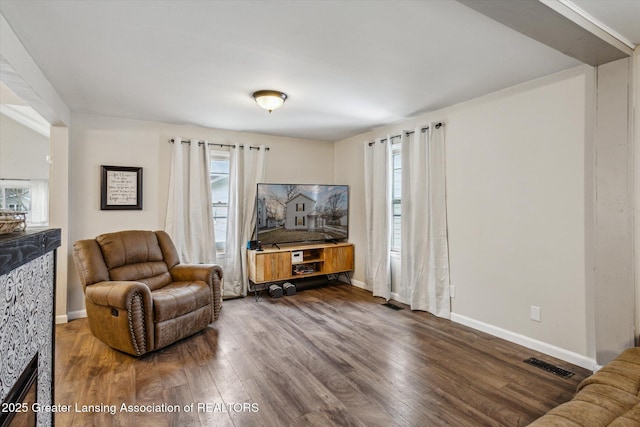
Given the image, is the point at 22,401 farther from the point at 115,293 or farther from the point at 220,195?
the point at 220,195

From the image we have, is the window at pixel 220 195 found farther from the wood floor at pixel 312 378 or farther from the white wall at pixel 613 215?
the white wall at pixel 613 215

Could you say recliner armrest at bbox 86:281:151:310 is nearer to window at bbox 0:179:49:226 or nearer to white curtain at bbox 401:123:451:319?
white curtain at bbox 401:123:451:319

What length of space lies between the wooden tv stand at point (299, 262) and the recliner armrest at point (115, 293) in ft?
5.87

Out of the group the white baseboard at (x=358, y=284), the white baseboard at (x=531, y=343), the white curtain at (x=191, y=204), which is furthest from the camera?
the white baseboard at (x=358, y=284)

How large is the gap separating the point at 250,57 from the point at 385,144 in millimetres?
2527

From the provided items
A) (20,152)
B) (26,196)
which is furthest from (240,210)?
(20,152)

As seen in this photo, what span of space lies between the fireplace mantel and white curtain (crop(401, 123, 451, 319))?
342 cm

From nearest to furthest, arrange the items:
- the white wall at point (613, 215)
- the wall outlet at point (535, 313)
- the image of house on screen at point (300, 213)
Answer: the white wall at point (613, 215) → the wall outlet at point (535, 313) → the image of house on screen at point (300, 213)

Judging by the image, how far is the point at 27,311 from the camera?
3.96 ft

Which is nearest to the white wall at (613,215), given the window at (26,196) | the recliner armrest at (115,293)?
the recliner armrest at (115,293)

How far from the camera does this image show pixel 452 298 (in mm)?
3643

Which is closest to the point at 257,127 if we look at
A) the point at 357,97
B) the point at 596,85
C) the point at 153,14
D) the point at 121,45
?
the point at 357,97

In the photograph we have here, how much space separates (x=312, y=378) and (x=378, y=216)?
8.65ft

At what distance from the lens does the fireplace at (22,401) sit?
3.37 feet
